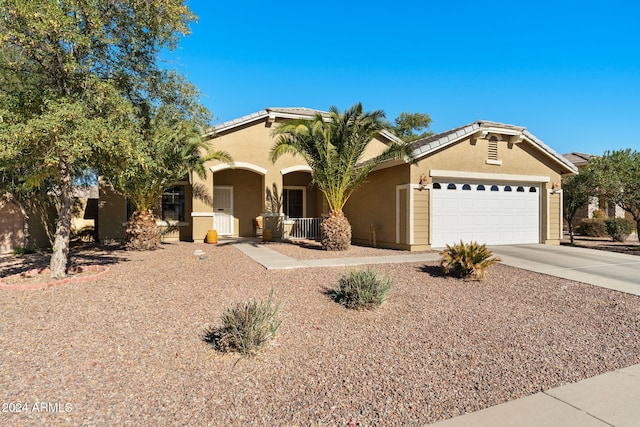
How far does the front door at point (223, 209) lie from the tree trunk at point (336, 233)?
273 inches

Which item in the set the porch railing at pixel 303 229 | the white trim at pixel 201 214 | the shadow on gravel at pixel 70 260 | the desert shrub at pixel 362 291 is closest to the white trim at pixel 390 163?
the porch railing at pixel 303 229

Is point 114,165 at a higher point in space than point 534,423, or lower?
higher

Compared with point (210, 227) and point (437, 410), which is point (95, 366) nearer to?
point (437, 410)

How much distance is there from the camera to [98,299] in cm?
630

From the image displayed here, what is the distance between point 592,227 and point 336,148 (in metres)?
18.7

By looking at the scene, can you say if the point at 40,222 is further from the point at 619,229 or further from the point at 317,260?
the point at 619,229

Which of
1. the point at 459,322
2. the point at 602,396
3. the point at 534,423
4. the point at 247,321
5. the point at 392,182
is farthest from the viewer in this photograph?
the point at 392,182

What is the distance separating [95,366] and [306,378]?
7.55 feet

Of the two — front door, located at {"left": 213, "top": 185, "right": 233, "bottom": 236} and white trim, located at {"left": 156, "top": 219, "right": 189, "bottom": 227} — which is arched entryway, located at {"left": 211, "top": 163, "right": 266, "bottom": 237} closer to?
front door, located at {"left": 213, "top": 185, "right": 233, "bottom": 236}

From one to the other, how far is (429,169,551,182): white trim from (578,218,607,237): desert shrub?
10.3m

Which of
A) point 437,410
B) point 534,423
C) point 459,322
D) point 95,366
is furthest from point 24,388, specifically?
point 459,322

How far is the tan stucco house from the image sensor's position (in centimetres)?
1273

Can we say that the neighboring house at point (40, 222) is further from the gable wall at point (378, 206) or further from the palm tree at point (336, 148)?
the gable wall at point (378, 206)

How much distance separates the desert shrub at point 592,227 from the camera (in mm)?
21562
